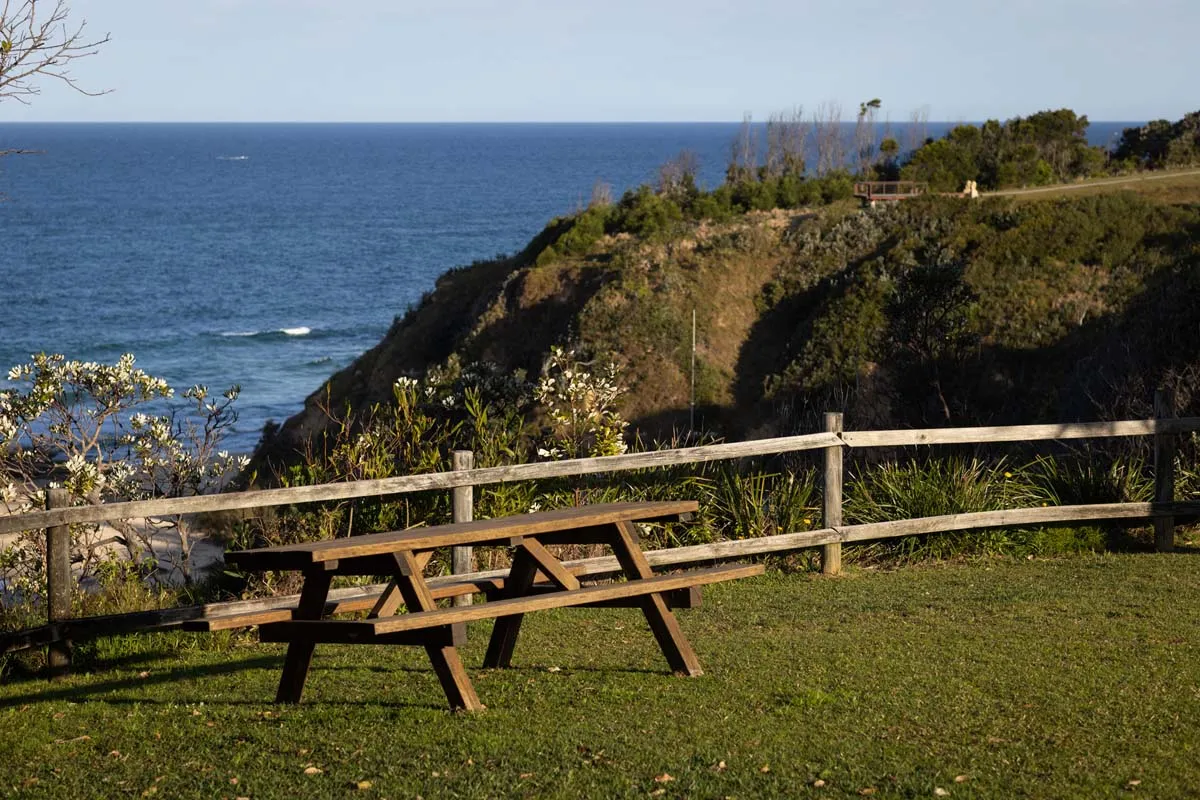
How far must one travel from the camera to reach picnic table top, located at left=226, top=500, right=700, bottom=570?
5672 mm

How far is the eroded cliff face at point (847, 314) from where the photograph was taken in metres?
28.7

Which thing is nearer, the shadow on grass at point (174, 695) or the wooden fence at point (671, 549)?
the shadow on grass at point (174, 695)

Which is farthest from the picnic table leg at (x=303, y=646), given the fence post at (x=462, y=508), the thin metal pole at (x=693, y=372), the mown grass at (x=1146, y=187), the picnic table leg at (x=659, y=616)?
the mown grass at (x=1146, y=187)

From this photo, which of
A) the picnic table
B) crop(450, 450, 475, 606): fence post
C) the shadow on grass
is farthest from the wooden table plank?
crop(450, 450, 475, 606): fence post

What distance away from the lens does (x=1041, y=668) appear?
6.64 meters

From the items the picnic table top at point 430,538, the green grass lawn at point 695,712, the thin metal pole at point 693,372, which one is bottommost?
the thin metal pole at point 693,372

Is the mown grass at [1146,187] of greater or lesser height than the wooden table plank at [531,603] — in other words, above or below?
above

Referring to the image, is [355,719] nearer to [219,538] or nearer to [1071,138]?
[219,538]

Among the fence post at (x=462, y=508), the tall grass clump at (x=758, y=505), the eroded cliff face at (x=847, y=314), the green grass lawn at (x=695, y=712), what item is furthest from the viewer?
the eroded cliff face at (x=847, y=314)

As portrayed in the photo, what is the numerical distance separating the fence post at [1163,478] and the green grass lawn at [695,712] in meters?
1.65

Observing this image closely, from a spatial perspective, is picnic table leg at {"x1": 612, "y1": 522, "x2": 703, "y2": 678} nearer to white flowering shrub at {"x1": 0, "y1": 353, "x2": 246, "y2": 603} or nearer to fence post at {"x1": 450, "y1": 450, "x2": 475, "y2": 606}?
fence post at {"x1": 450, "y1": 450, "x2": 475, "y2": 606}

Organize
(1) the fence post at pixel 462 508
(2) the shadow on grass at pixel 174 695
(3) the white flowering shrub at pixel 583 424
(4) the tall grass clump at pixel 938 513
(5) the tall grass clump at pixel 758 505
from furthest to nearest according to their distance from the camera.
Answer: (3) the white flowering shrub at pixel 583 424 < (4) the tall grass clump at pixel 938 513 < (5) the tall grass clump at pixel 758 505 < (1) the fence post at pixel 462 508 < (2) the shadow on grass at pixel 174 695

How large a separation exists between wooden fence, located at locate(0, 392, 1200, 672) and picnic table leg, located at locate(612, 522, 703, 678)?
1.46 metres

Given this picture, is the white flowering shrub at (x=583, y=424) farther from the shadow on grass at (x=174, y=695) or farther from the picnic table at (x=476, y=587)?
the picnic table at (x=476, y=587)
